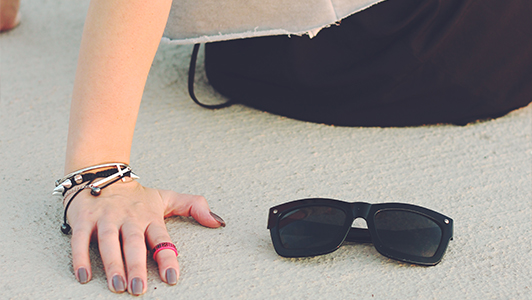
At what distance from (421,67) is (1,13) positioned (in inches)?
56.8

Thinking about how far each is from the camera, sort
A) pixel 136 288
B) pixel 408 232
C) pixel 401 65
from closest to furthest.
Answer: pixel 136 288 → pixel 408 232 → pixel 401 65

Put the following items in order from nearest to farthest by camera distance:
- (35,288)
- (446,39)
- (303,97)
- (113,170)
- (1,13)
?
1. (35,288)
2. (113,170)
3. (446,39)
4. (303,97)
5. (1,13)

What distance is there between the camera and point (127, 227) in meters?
0.87

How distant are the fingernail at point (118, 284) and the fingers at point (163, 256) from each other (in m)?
0.07

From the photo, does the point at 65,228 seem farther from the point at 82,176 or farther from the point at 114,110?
the point at 114,110

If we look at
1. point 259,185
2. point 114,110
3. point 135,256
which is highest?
point 114,110

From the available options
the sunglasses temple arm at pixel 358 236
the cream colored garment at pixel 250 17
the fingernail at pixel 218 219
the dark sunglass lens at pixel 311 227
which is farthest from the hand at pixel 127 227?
the cream colored garment at pixel 250 17

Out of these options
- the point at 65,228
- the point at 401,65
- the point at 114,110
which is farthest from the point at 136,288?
the point at 401,65

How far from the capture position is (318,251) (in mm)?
895

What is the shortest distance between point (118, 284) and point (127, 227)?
10cm

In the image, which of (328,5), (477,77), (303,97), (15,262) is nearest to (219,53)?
(303,97)

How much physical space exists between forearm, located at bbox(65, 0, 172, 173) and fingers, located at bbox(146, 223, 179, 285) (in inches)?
6.5

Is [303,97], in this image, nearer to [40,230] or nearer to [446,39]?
[446,39]

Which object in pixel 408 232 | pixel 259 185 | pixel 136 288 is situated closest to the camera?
pixel 136 288
